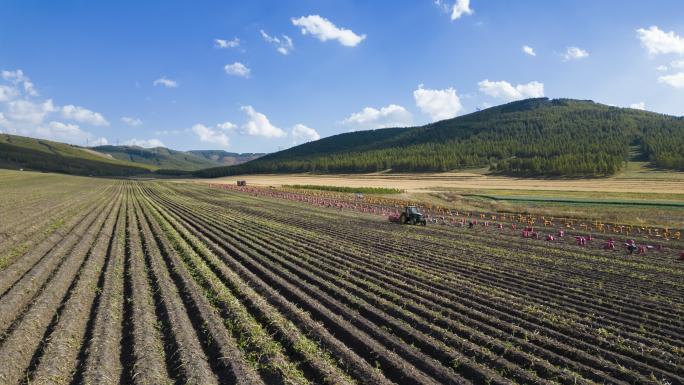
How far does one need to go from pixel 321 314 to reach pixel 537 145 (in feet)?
470

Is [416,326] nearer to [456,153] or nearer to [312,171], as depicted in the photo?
[312,171]

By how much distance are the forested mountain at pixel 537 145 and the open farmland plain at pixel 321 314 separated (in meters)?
88.7

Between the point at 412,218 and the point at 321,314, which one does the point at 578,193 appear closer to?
the point at 412,218

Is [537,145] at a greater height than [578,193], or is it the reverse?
[537,145]

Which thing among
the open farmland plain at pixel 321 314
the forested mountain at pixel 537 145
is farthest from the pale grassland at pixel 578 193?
the open farmland plain at pixel 321 314

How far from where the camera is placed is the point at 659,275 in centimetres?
1302

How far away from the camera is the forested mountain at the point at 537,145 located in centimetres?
9131

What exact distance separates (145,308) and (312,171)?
124 meters

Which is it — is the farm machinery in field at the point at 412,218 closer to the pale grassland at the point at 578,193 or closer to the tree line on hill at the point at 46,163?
the pale grassland at the point at 578,193

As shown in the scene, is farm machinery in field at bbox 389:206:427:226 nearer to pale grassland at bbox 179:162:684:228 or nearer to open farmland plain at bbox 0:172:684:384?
open farmland plain at bbox 0:172:684:384

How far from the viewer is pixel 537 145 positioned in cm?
12556

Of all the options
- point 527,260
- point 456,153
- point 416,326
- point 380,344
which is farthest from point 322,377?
point 456,153

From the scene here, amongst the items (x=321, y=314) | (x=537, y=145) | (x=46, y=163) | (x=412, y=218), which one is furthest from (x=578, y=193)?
(x=46, y=163)

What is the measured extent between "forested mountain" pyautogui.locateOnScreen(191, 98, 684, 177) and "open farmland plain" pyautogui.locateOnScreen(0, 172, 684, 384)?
8870 centimetres
